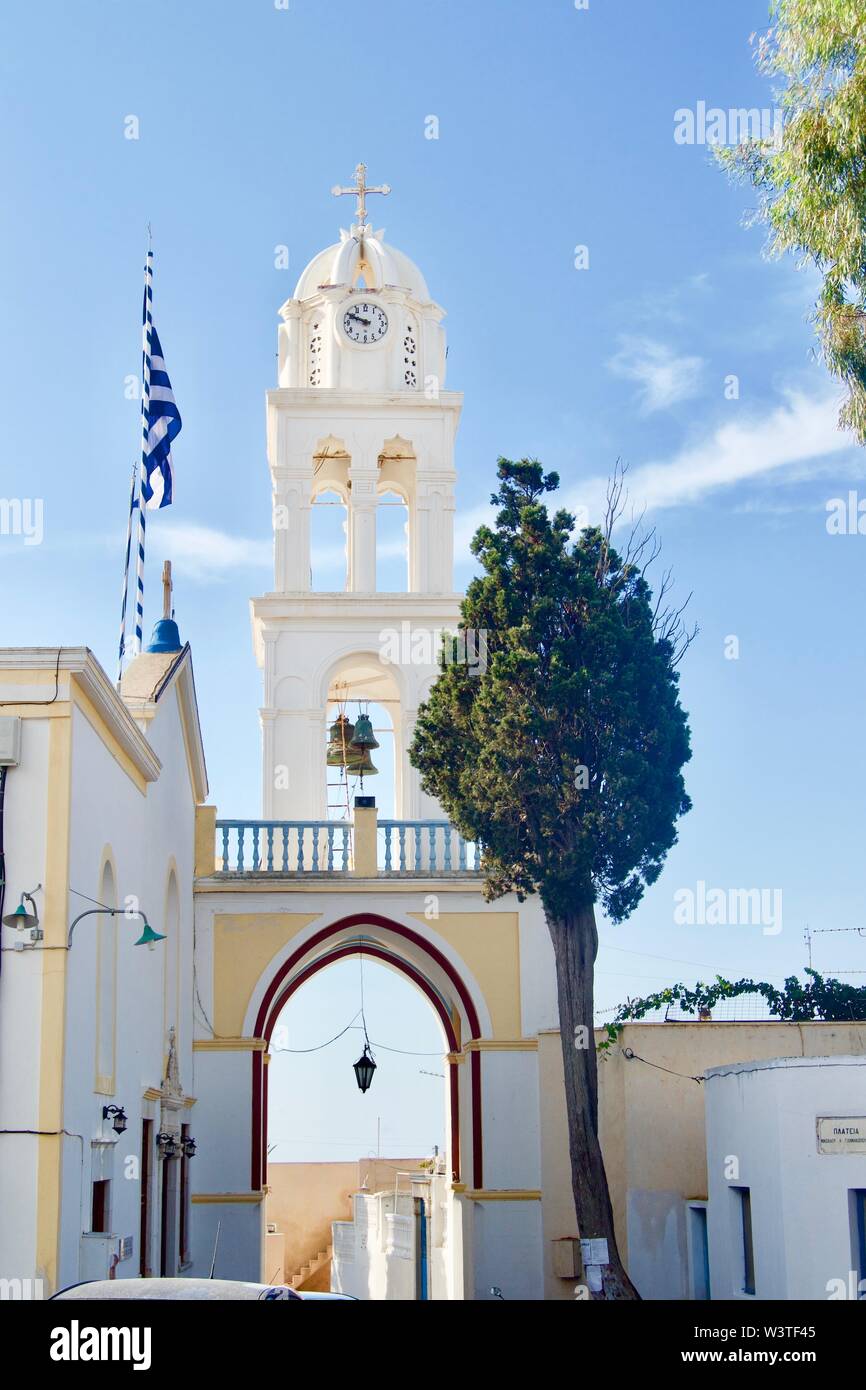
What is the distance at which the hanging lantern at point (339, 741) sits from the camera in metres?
24.9

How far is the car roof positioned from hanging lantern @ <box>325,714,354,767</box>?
14548 mm

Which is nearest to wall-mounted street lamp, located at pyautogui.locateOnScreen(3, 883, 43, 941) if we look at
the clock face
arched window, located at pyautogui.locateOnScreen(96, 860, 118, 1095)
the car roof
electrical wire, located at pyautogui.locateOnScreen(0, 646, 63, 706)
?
electrical wire, located at pyautogui.locateOnScreen(0, 646, 63, 706)

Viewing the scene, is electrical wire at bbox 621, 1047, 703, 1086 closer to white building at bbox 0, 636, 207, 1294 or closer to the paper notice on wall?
the paper notice on wall

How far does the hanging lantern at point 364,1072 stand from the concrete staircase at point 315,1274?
16.6m

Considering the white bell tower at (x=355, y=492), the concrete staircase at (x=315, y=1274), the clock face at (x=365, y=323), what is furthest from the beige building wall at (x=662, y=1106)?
the concrete staircase at (x=315, y=1274)

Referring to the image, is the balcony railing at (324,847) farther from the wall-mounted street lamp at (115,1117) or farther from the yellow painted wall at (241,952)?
the wall-mounted street lamp at (115,1117)

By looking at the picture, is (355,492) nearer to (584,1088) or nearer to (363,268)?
(363,268)

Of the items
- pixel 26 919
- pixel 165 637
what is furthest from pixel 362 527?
pixel 26 919

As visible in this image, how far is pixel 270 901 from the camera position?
901 inches

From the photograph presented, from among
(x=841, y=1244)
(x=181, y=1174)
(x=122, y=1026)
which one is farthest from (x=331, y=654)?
(x=841, y=1244)

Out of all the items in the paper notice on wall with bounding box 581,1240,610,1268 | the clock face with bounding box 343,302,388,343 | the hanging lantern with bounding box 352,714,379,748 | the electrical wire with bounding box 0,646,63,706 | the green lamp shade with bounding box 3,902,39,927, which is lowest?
the paper notice on wall with bounding box 581,1240,610,1268

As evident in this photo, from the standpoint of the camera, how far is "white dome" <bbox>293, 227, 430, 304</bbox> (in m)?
26.2

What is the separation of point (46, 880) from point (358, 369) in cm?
1468
